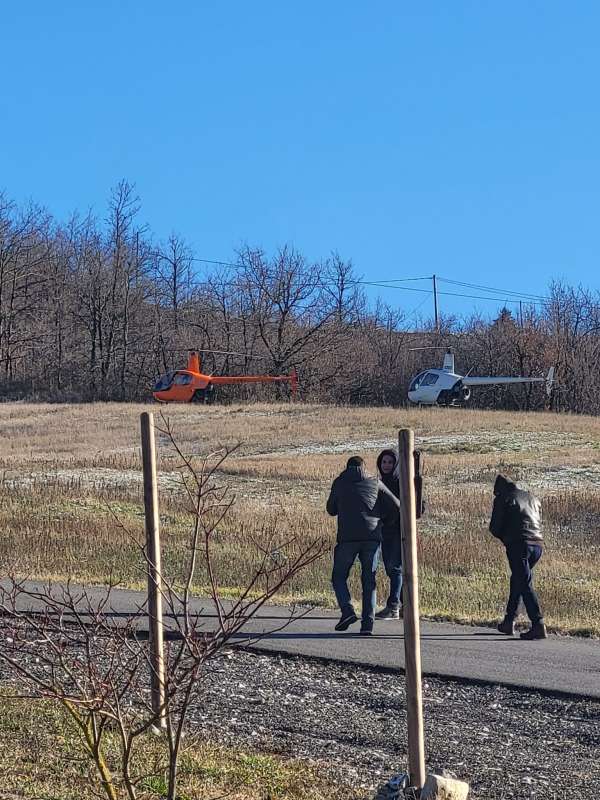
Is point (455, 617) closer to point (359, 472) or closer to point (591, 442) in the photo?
point (359, 472)

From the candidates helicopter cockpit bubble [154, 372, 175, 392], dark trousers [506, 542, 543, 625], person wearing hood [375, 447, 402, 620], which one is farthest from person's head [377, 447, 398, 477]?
helicopter cockpit bubble [154, 372, 175, 392]

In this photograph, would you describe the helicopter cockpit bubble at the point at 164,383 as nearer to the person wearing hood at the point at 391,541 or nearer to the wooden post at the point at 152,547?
the person wearing hood at the point at 391,541

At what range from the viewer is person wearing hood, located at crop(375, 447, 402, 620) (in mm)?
12453

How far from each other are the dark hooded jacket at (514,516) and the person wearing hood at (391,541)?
3.72ft

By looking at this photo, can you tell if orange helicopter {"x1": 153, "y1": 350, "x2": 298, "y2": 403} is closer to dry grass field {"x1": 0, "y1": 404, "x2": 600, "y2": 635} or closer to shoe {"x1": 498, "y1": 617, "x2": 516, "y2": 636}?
dry grass field {"x1": 0, "y1": 404, "x2": 600, "y2": 635}

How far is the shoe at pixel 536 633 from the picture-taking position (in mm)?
11602

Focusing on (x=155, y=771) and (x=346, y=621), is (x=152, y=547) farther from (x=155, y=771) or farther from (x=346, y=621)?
(x=346, y=621)

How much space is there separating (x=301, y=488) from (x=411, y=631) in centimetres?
2293

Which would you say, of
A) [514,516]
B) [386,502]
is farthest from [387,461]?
[514,516]

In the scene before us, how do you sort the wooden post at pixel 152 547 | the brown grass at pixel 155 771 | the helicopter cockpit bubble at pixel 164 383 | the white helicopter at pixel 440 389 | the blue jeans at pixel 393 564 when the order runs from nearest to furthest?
the brown grass at pixel 155 771 → the wooden post at pixel 152 547 → the blue jeans at pixel 393 564 → the white helicopter at pixel 440 389 → the helicopter cockpit bubble at pixel 164 383

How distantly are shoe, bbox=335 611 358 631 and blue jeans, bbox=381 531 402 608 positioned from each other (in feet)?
3.53

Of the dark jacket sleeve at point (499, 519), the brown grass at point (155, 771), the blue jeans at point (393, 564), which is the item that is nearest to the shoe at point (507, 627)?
the dark jacket sleeve at point (499, 519)

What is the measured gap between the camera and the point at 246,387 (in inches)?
2825

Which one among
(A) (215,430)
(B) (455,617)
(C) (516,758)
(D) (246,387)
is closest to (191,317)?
(D) (246,387)
